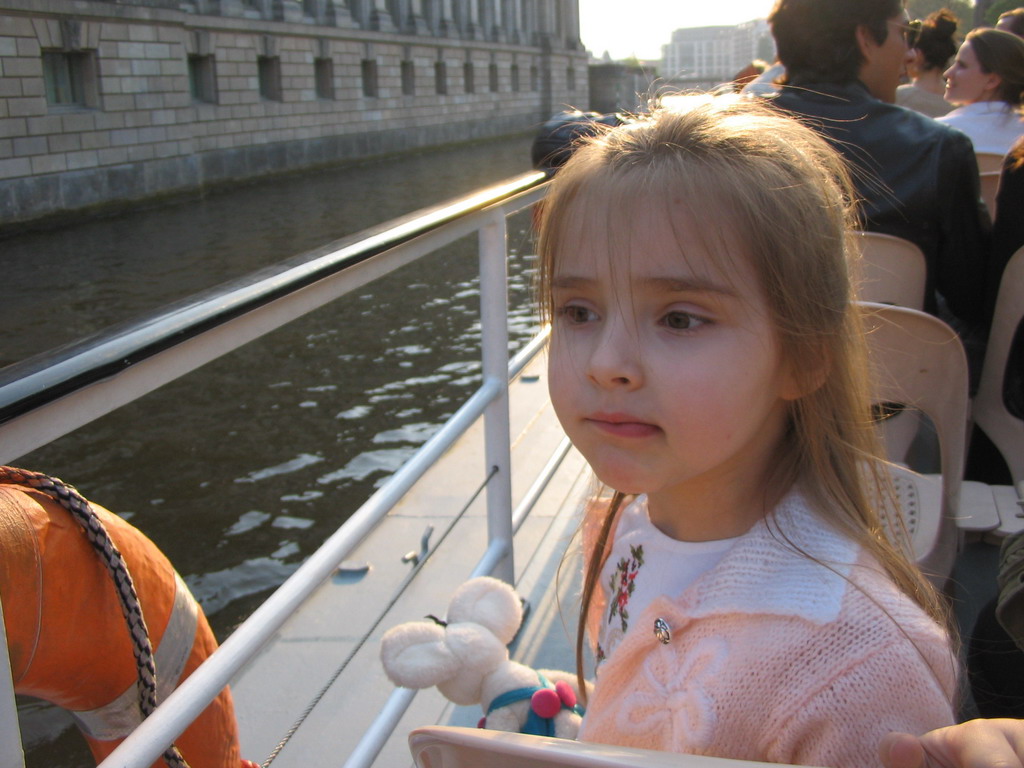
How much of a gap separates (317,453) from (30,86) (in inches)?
428

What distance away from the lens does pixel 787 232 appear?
90cm

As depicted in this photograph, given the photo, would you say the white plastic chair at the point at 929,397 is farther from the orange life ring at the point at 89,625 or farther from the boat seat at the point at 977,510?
the orange life ring at the point at 89,625

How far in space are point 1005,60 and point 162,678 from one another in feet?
11.3

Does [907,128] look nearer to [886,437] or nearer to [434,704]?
[886,437]

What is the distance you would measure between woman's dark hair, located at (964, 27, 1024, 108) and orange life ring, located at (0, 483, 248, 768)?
329cm

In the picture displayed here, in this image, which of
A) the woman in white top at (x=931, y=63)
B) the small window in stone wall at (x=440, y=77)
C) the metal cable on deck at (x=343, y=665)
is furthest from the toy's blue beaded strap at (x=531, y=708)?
the small window in stone wall at (x=440, y=77)

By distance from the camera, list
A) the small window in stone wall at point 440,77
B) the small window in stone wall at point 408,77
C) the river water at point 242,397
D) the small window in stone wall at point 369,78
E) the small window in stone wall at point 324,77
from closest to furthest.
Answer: the river water at point 242,397 → the small window in stone wall at point 324,77 → the small window in stone wall at point 369,78 → the small window in stone wall at point 408,77 → the small window in stone wall at point 440,77

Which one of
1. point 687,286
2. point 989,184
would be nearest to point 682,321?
point 687,286

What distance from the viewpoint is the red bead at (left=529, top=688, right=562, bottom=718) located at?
1.28 metres

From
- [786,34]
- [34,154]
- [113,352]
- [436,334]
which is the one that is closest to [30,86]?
[34,154]

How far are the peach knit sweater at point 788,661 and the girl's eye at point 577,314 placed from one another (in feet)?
0.78

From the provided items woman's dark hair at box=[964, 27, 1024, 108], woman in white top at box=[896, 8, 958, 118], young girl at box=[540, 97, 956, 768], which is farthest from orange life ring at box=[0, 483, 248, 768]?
woman in white top at box=[896, 8, 958, 118]

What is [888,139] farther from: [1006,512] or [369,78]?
[369,78]

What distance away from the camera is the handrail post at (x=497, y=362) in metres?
1.82
